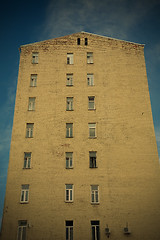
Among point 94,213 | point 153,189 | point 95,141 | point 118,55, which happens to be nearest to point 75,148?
point 95,141

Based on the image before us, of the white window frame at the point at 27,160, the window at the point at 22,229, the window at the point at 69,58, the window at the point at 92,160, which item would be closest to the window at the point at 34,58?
the window at the point at 69,58

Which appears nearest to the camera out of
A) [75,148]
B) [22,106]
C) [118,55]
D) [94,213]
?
[94,213]

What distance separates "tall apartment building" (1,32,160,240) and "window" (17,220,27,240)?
0.09 m

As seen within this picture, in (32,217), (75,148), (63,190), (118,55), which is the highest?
(118,55)

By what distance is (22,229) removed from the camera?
24.1m

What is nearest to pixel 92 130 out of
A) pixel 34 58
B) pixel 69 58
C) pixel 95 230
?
pixel 95 230

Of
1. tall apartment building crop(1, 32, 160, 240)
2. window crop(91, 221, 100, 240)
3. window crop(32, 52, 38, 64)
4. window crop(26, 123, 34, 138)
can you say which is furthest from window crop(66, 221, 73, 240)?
window crop(32, 52, 38, 64)

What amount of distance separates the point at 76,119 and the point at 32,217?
11792 mm

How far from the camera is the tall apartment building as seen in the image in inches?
947

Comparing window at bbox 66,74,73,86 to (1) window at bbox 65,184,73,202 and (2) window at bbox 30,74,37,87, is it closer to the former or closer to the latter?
(2) window at bbox 30,74,37,87

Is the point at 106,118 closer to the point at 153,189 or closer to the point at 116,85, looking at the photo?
the point at 116,85

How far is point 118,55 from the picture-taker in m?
32.3

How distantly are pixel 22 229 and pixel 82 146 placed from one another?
10.6 meters

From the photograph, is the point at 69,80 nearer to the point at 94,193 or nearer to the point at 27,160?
the point at 27,160
